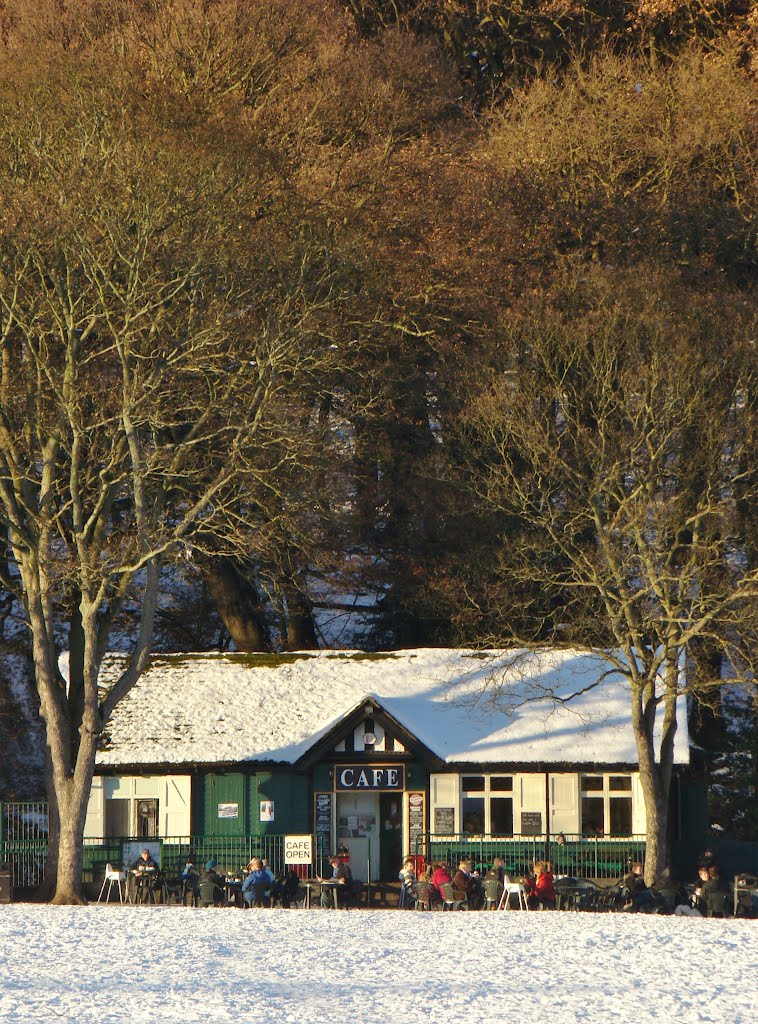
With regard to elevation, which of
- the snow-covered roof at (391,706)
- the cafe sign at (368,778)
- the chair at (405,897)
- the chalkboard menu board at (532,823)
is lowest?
the chair at (405,897)

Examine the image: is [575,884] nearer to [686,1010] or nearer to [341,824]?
[341,824]

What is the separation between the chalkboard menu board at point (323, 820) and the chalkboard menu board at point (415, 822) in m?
1.77

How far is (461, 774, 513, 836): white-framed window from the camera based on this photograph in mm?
33656

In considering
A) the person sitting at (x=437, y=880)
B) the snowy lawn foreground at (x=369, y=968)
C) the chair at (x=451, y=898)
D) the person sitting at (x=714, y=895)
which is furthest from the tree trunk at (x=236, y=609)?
the person sitting at (x=714, y=895)

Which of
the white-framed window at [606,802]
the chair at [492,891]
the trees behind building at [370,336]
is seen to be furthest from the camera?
the white-framed window at [606,802]

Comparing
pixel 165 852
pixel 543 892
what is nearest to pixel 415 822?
pixel 165 852

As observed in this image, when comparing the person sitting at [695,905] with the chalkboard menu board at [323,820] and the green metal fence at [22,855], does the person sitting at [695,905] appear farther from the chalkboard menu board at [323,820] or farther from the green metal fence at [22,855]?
the green metal fence at [22,855]

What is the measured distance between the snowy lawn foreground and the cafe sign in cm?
916

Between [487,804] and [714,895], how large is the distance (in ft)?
26.4

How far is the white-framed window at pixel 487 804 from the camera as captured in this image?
33656 millimetres

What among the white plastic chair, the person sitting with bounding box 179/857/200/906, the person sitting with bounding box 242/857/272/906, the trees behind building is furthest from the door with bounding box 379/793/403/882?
the person sitting with bounding box 242/857/272/906

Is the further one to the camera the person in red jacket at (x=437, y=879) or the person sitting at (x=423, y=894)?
the person in red jacket at (x=437, y=879)

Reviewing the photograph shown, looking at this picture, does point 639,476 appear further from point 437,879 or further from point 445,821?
point 437,879

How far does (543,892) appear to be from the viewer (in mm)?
28188
